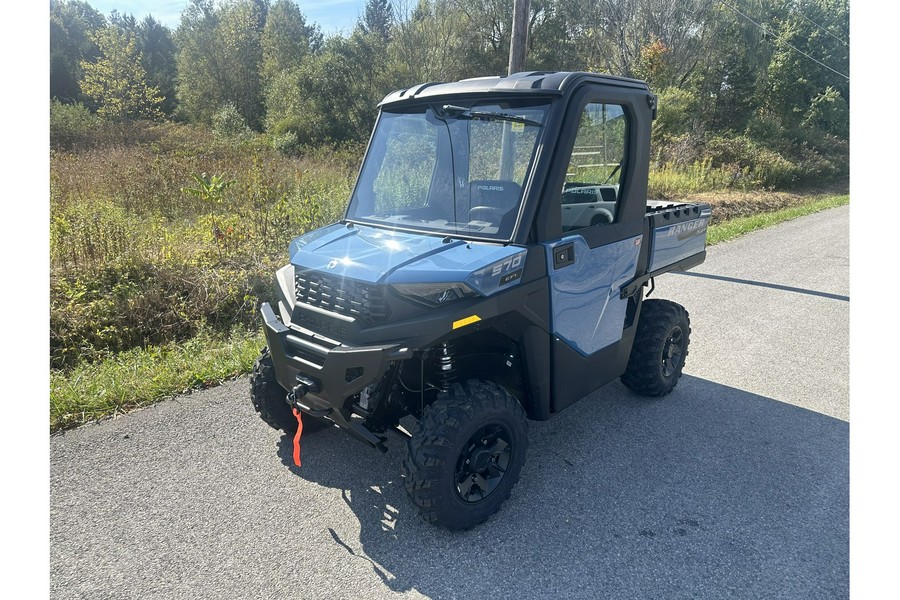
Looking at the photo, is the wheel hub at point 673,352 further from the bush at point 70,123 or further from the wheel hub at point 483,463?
the bush at point 70,123

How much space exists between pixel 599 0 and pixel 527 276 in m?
29.8

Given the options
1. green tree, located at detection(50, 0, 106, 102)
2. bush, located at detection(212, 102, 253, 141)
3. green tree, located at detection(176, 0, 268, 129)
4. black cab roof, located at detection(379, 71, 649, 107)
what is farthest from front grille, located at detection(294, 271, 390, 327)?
green tree, located at detection(50, 0, 106, 102)

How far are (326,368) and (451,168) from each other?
4.24 feet

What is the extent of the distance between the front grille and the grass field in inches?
76.5

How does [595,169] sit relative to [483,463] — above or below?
above

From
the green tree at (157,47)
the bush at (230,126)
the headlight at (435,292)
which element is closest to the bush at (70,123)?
the bush at (230,126)

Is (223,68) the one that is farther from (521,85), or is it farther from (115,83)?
(521,85)

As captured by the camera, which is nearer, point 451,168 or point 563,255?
point 563,255

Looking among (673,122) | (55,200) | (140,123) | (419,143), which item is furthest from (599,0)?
(419,143)

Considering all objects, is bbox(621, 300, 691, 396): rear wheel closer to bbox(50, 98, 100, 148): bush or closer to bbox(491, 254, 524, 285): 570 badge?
bbox(491, 254, 524, 285): 570 badge

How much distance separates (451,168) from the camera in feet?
10.1

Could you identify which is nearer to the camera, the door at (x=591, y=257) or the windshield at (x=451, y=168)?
the windshield at (x=451, y=168)

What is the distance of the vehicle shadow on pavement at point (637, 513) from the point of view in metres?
2.48

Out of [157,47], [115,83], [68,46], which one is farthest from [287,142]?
[157,47]
